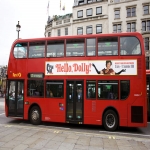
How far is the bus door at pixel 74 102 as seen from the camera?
366 inches

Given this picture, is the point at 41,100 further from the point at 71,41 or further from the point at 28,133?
the point at 71,41

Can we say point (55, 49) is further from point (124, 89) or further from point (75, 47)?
point (124, 89)

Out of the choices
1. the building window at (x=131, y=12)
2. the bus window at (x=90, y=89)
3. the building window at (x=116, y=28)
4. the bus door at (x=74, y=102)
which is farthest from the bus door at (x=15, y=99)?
the building window at (x=131, y=12)

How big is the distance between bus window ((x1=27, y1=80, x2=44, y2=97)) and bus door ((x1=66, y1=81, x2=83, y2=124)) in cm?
152

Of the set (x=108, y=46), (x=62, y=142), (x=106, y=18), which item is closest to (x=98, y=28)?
(x=106, y=18)

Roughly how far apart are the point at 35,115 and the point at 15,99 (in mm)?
1524

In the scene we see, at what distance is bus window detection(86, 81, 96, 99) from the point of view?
30.1 feet

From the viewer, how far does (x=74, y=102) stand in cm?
941

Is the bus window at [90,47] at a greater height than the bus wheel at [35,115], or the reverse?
the bus window at [90,47]

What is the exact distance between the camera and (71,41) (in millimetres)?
9609

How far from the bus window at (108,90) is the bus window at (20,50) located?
4521 millimetres

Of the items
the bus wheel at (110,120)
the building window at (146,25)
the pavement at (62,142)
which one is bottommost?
the pavement at (62,142)

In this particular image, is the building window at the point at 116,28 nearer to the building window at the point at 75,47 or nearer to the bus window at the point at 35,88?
the building window at the point at 75,47

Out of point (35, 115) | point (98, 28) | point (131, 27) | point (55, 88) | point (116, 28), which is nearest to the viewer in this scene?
point (55, 88)
